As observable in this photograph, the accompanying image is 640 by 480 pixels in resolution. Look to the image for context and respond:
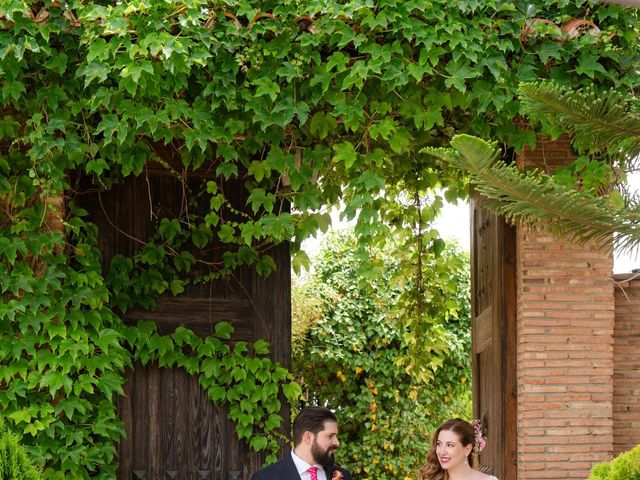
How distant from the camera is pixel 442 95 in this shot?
7.57 metres

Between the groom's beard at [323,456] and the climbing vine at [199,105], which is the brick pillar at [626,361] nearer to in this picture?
the climbing vine at [199,105]

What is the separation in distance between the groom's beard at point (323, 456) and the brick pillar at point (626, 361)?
2.73 metres

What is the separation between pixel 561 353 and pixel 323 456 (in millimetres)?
2332

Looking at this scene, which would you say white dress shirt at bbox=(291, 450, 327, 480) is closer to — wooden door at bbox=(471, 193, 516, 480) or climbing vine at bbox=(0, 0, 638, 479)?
climbing vine at bbox=(0, 0, 638, 479)

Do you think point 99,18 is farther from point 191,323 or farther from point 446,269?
point 446,269

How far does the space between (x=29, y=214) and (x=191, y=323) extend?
6.06ft

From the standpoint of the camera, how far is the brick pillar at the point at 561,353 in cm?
852

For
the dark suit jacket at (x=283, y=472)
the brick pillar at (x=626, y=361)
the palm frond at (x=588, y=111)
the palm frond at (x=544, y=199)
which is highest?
the palm frond at (x=588, y=111)

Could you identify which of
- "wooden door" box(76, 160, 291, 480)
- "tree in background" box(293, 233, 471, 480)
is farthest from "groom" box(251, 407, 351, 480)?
"tree in background" box(293, 233, 471, 480)

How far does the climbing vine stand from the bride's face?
1433mm

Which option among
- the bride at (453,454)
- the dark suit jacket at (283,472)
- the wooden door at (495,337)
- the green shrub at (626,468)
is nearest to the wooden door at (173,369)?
the wooden door at (495,337)

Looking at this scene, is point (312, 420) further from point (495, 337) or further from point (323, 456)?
point (495, 337)

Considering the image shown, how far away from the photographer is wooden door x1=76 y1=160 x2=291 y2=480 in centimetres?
895

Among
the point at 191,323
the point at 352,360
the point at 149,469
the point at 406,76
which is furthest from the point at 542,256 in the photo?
the point at 352,360
